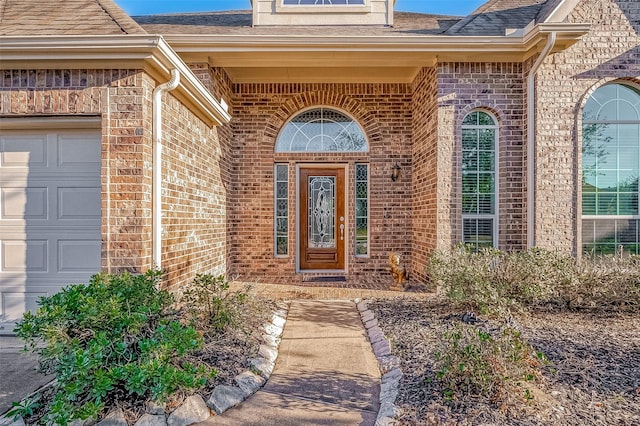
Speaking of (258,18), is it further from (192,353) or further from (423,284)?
(192,353)

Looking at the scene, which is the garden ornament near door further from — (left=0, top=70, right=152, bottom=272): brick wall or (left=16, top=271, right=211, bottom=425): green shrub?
(left=16, top=271, right=211, bottom=425): green shrub

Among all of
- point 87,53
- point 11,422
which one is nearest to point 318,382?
point 11,422

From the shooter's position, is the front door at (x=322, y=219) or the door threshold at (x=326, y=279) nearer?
the door threshold at (x=326, y=279)

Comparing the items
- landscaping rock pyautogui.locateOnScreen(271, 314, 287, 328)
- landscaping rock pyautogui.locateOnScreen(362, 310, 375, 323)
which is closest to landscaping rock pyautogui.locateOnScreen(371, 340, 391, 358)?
landscaping rock pyautogui.locateOnScreen(362, 310, 375, 323)

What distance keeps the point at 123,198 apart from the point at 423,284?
4.79 m

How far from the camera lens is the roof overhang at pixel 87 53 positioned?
3.79m

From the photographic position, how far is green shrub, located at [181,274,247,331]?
375cm

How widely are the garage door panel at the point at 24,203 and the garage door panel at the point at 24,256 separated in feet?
0.89

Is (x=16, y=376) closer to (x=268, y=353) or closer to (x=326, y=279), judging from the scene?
(x=268, y=353)

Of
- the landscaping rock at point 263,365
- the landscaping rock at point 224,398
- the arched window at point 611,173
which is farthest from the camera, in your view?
the arched window at point 611,173

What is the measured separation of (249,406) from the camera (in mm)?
2775

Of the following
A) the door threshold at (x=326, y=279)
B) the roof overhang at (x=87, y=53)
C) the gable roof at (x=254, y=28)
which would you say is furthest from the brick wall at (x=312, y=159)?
the roof overhang at (x=87, y=53)

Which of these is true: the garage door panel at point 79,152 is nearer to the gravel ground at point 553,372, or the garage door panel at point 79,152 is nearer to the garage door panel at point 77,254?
the garage door panel at point 77,254

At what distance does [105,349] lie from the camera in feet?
8.80
